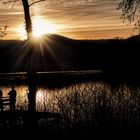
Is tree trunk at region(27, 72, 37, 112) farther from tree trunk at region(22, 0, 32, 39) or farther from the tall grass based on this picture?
tree trunk at region(22, 0, 32, 39)

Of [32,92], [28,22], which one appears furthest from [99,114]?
[28,22]

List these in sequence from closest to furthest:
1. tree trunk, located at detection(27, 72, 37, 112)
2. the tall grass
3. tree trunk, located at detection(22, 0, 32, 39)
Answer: the tall grass, tree trunk, located at detection(27, 72, 37, 112), tree trunk, located at detection(22, 0, 32, 39)

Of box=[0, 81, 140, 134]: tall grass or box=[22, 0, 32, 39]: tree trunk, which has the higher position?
box=[22, 0, 32, 39]: tree trunk

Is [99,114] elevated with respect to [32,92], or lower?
lower

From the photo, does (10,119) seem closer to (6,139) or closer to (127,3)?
(6,139)

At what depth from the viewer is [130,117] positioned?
58.7 feet

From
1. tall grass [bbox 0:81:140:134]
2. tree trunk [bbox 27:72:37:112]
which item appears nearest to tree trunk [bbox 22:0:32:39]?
tree trunk [bbox 27:72:37:112]

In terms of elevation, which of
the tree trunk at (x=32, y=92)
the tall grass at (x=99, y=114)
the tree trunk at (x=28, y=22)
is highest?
the tree trunk at (x=28, y=22)

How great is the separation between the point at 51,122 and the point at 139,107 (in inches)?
135

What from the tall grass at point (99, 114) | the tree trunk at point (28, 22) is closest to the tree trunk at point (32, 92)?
the tall grass at point (99, 114)

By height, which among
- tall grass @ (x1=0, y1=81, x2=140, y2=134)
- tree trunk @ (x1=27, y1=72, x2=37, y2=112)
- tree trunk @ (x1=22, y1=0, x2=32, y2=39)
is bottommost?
tall grass @ (x1=0, y1=81, x2=140, y2=134)

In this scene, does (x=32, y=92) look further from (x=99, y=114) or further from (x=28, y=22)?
(x=99, y=114)

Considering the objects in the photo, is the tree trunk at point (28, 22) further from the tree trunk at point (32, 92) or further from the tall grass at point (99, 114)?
the tall grass at point (99, 114)

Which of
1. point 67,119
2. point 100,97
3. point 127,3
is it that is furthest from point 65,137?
point 127,3
